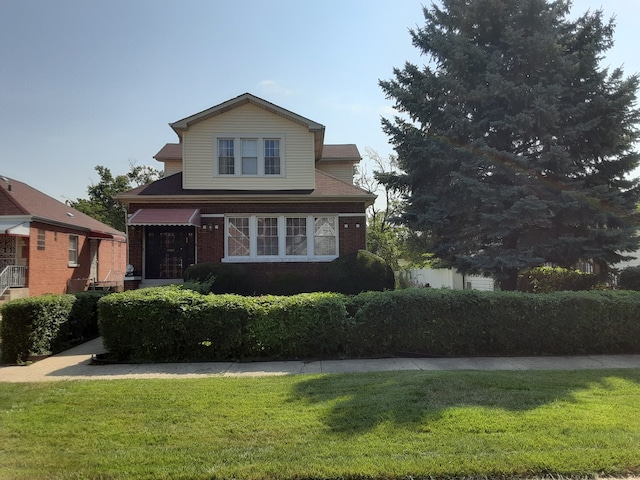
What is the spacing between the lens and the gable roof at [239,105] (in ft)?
50.7

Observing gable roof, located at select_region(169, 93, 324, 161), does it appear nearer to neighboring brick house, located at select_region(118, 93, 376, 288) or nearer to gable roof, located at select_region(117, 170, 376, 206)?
neighboring brick house, located at select_region(118, 93, 376, 288)

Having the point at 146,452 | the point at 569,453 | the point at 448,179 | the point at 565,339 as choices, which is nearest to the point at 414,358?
the point at 565,339

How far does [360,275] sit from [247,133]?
7.15m

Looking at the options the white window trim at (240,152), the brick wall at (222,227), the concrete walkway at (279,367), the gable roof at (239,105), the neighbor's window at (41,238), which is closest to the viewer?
the concrete walkway at (279,367)

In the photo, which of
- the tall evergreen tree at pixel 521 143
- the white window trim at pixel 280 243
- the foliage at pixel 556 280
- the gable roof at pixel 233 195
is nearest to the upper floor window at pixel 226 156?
the gable roof at pixel 233 195

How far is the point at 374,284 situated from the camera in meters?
13.5

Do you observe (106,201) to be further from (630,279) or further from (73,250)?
(630,279)

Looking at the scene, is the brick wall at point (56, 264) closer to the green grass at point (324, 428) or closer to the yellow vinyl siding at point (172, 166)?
the yellow vinyl siding at point (172, 166)

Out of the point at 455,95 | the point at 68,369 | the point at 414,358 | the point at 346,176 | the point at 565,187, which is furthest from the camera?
the point at 346,176

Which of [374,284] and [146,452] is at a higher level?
[374,284]

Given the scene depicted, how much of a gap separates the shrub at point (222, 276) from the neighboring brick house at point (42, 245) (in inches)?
336

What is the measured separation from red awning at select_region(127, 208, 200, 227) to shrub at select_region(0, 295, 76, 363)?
589 centimetres

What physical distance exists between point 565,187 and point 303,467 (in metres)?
12.0

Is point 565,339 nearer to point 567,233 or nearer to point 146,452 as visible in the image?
point 567,233
